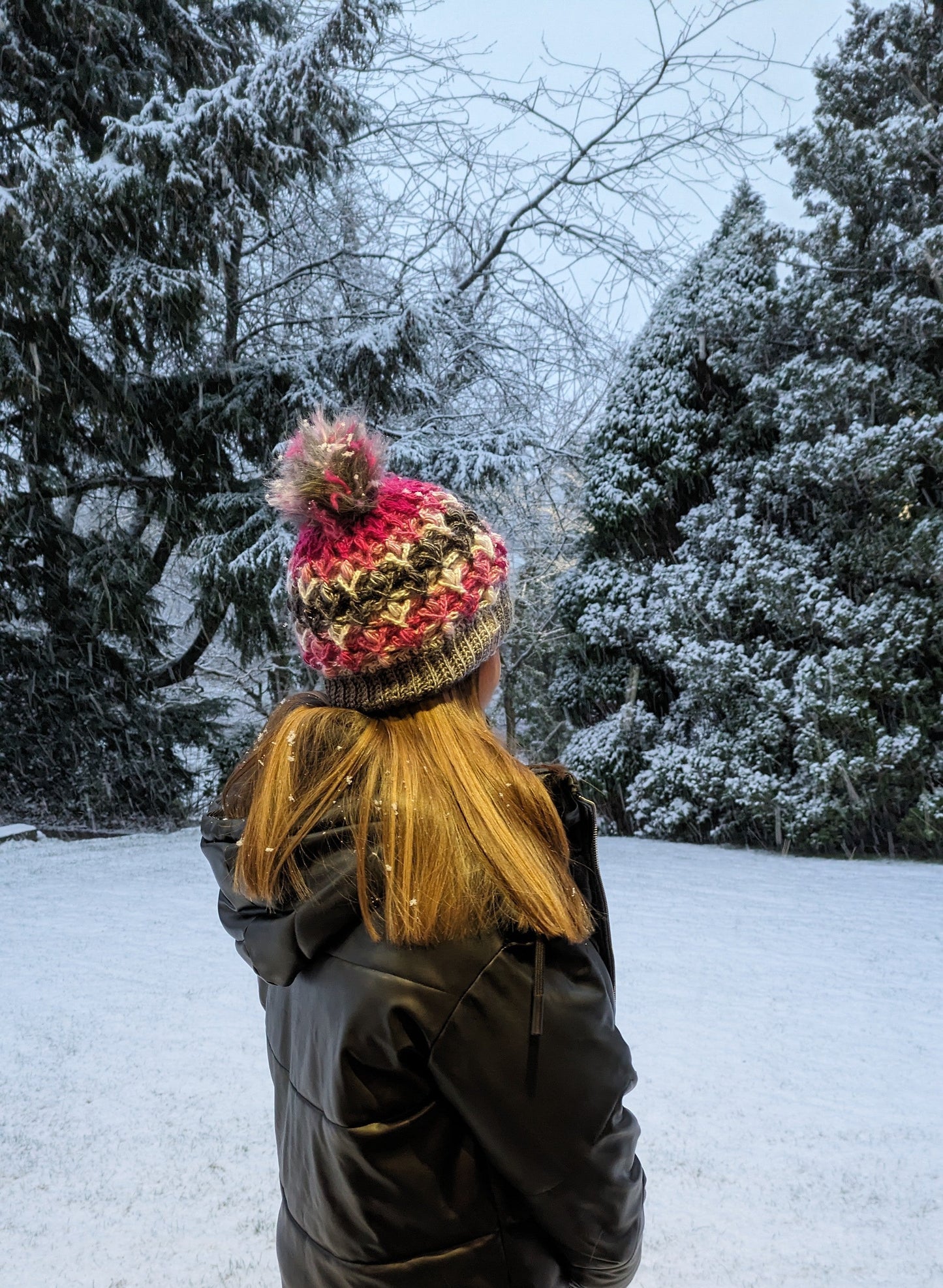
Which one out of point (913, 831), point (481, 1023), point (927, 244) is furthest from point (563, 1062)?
point (927, 244)

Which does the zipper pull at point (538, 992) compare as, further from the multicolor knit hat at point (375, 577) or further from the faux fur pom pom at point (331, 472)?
the faux fur pom pom at point (331, 472)

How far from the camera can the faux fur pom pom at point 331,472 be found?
1.05m

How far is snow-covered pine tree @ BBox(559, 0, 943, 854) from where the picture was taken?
6.99 meters

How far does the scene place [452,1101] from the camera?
90cm

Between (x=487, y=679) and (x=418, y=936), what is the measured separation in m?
0.35

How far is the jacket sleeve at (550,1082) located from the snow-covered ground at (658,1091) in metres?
1.65

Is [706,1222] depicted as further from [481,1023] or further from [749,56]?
[749,56]

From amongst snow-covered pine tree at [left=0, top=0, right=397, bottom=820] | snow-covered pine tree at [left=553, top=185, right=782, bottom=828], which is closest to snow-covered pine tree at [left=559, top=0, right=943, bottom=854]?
snow-covered pine tree at [left=553, top=185, right=782, bottom=828]

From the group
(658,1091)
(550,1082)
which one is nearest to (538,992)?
(550,1082)

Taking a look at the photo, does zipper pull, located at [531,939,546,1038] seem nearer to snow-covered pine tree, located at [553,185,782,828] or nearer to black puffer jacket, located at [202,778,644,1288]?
black puffer jacket, located at [202,778,644,1288]

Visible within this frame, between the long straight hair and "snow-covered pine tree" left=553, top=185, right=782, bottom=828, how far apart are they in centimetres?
722

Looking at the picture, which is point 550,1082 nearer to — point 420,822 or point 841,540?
point 420,822

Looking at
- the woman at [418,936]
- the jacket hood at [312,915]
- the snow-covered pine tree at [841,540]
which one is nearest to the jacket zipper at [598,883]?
the woman at [418,936]

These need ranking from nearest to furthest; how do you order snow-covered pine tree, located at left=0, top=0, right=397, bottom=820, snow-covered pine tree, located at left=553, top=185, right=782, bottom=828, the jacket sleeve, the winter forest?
the jacket sleeve, snow-covered pine tree, located at left=0, top=0, right=397, bottom=820, the winter forest, snow-covered pine tree, located at left=553, top=185, right=782, bottom=828
